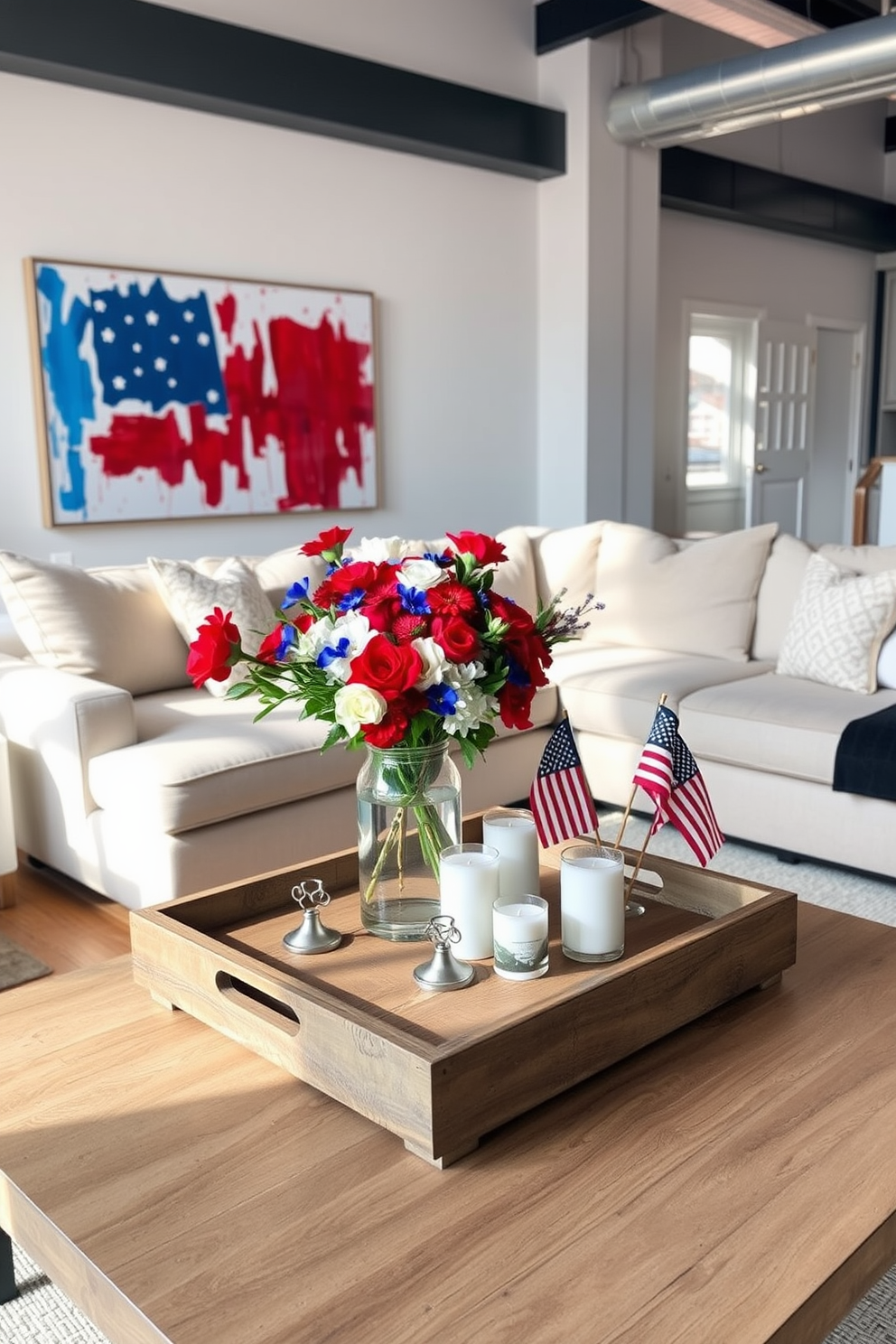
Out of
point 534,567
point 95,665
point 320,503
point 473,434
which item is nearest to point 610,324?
point 473,434

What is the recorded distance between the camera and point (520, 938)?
1476 millimetres

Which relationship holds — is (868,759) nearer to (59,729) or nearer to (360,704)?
(360,704)

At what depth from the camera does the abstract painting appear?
4.51 m

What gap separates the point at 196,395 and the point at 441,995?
3.90 metres

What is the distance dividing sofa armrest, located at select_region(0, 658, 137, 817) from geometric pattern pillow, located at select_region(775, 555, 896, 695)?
1.95 meters

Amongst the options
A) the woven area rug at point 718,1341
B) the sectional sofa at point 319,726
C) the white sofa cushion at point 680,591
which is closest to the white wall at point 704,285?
the white sofa cushion at point 680,591

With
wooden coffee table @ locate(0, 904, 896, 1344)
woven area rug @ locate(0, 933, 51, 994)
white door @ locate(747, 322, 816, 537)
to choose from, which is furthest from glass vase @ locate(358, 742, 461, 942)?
white door @ locate(747, 322, 816, 537)

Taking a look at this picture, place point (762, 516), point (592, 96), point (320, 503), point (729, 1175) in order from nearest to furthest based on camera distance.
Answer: point (729, 1175), point (320, 503), point (592, 96), point (762, 516)

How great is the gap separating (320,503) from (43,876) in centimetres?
259

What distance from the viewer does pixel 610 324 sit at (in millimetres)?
6133

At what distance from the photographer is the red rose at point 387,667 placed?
146 cm

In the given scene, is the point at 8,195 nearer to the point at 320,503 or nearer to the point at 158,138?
the point at 158,138

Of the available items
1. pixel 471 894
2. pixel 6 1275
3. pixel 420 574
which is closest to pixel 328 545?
pixel 420 574

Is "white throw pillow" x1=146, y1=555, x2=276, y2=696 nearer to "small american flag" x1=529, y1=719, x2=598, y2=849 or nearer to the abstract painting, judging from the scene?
the abstract painting
